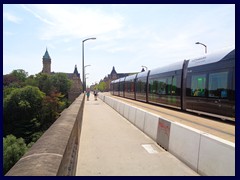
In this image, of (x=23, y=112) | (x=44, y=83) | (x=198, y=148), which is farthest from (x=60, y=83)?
(x=198, y=148)

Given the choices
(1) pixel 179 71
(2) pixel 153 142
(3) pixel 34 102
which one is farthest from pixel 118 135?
(3) pixel 34 102

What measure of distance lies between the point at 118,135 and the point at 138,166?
16.2 ft

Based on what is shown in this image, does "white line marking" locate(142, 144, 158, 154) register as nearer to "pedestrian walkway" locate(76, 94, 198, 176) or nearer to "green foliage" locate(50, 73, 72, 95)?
"pedestrian walkway" locate(76, 94, 198, 176)

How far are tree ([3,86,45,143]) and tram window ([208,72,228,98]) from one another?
59608 millimetres

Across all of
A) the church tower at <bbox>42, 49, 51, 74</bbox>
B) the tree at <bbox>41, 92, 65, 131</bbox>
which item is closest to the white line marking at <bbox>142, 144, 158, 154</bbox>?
the tree at <bbox>41, 92, 65, 131</bbox>

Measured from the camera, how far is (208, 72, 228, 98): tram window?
12.8 metres

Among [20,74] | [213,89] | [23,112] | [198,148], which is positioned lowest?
[23,112]

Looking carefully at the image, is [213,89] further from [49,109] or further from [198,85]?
[49,109]

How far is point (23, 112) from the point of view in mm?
79562

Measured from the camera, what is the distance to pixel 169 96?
2064cm

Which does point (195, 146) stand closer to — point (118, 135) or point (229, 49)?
point (118, 135)

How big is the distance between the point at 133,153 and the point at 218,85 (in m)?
6.60

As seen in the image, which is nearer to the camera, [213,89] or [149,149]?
[149,149]

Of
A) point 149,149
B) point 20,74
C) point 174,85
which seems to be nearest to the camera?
point 149,149
